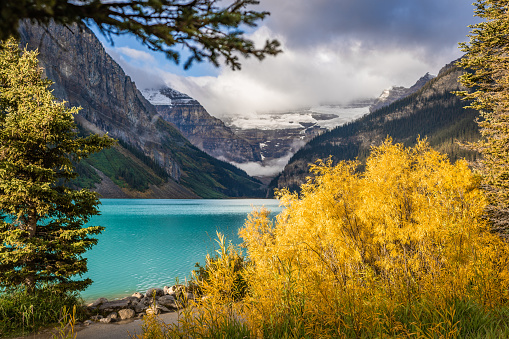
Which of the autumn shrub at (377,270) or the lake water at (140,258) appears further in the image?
the lake water at (140,258)

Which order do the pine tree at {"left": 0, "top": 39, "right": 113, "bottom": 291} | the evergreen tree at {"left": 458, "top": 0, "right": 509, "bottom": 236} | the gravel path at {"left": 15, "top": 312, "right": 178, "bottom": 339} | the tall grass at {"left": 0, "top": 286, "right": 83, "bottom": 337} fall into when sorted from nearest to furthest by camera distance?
the tall grass at {"left": 0, "top": 286, "right": 83, "bottom": 337} < the gravel path at {"left": 15, "top": 312, "right": 178, "bottom": 339} < the pine tree at {"left": 0, "top": 39, "right": 113, "bottom": 291} < the evergreen tree at {"left": 458, "top": 0, "right": 509, "bottom": 236}

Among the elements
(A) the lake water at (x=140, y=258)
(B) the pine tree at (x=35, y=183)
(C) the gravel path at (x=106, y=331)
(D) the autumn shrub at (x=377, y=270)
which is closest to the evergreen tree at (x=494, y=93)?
(D) the autumn shrub at (x=377, y=270)

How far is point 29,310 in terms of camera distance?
29.7 feet

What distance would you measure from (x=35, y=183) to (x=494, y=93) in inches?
900

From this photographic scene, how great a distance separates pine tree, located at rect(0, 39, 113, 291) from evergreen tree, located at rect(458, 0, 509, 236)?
62.8 ft

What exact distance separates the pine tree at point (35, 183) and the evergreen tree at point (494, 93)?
19.1 m

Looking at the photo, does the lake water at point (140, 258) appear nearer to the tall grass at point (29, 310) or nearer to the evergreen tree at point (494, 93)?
the tall grass at point (29, 310)

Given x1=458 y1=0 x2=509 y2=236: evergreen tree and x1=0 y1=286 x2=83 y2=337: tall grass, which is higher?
x1=458 y1=0 x2=509 y2=236: evergreen tree

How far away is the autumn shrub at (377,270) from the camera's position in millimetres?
5148

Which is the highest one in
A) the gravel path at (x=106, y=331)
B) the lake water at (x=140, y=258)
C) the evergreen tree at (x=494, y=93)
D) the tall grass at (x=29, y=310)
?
the evergreen tree at (x=494, y=93)

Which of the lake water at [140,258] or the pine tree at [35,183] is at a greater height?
the pine tree at [35,183]

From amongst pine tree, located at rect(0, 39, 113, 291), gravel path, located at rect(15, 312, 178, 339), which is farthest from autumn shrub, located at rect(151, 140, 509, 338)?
pine tree, located at rect(0, 39, 113, 291)

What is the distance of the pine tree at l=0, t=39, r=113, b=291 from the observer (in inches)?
377

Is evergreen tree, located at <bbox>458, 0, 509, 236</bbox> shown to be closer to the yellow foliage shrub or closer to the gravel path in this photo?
the yellow foliage shrub
